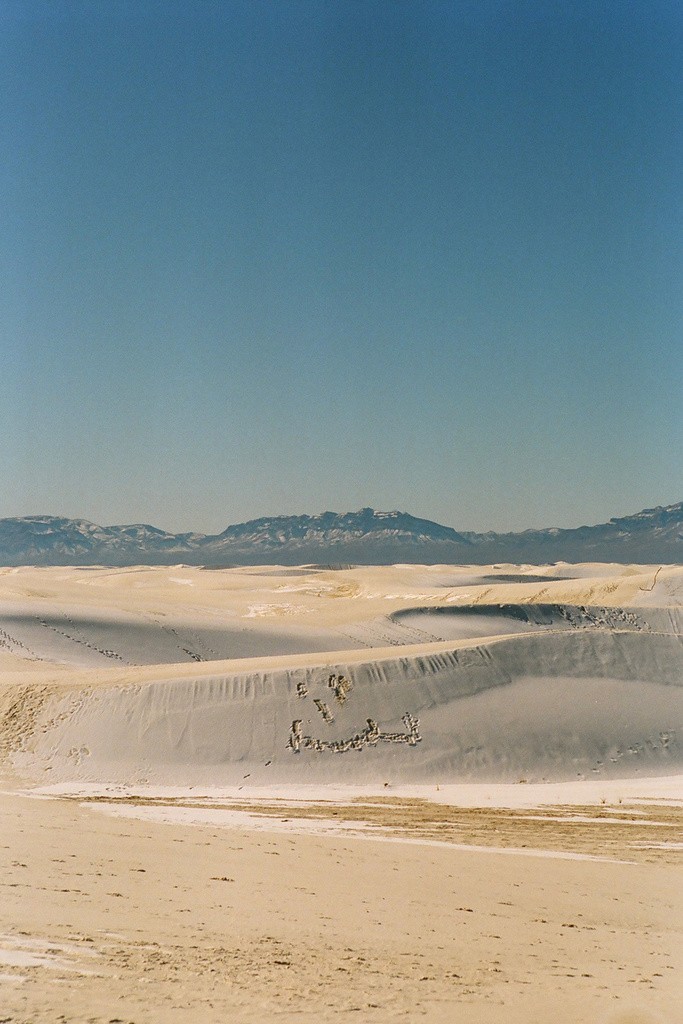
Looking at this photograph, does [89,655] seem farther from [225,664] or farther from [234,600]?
[234,600]

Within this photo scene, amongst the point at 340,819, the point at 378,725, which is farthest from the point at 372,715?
the point at 340,819

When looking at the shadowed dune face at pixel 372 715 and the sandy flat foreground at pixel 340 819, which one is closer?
the sandy flat foreground at pixel 340 819

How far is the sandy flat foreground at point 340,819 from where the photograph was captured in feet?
21.5

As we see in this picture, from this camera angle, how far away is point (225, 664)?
25.3 m

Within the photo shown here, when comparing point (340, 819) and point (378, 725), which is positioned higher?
point (378, 725)

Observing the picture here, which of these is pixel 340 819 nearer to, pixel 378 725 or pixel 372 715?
pixel 378 725

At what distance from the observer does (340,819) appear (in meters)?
15.2

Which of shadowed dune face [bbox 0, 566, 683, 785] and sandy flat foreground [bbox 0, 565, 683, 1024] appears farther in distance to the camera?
shadowed dune face [bbox 0, 566, 683, 785]

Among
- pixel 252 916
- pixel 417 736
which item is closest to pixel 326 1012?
pixel 252 916

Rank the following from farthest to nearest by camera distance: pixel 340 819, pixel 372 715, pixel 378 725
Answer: pixel 372 715 < pixel 378 725 < pixel 340 819

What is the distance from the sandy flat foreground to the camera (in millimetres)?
6543

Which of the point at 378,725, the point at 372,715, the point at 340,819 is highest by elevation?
the point at 372,715

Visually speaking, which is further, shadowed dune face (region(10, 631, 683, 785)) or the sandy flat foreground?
shadowed dune face (region(10, 631, 683, 785))

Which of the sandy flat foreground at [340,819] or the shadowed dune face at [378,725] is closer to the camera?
the sandy flat foreground at [340,819]
